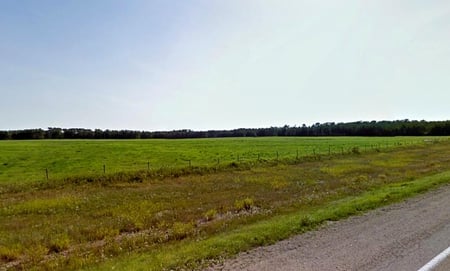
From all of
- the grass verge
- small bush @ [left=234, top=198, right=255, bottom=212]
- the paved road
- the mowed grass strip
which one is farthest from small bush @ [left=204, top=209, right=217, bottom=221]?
the paved road

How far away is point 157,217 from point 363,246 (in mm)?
8160

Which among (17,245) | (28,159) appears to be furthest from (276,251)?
(28,159)

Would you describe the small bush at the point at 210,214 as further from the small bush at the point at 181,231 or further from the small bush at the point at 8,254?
the small bush at the point at 8,254

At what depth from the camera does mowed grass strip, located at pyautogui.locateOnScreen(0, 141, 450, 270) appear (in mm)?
8180

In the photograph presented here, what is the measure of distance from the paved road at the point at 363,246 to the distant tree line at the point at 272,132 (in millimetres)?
123080

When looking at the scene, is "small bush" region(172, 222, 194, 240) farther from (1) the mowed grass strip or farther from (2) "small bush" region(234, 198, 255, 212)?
(2) "small bush" region(234, 198, 255, 212)

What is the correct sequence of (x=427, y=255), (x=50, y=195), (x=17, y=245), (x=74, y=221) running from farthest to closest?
(x=50, y=195) < (x=74, y=221) < (x=17, y=245) < (x=427, y=255)

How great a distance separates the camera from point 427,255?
260 inches

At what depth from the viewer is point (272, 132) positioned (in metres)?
184

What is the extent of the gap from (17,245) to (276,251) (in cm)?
722

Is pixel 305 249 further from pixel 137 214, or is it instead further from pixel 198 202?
pixel 198 202

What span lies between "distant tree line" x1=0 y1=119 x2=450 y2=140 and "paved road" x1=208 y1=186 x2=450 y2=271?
404 ft

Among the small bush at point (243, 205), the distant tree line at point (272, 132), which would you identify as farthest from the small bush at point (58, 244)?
the distant tree line at point (272, 132)

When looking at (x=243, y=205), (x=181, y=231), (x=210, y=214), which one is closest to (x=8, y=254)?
(x=181, y=231)
